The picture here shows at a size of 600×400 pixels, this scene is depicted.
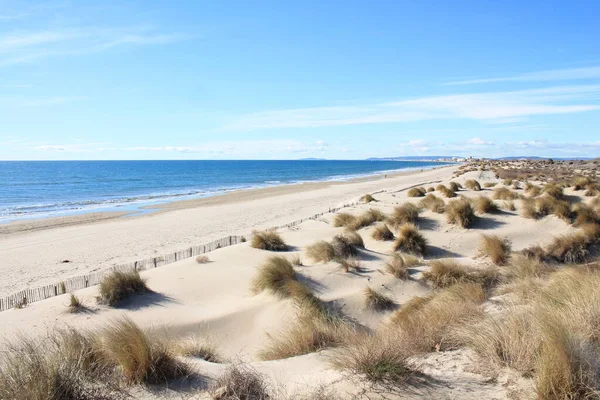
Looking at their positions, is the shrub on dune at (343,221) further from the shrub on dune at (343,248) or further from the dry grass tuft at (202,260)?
the dry grass tuft at (202,260)

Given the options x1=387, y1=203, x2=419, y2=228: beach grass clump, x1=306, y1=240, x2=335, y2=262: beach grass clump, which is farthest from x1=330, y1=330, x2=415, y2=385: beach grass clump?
x1=387, y1=203, x2=419, y2=228: beach grass clump

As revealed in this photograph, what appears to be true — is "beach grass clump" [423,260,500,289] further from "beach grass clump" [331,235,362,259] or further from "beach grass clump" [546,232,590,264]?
"beach grass clump" [546,232,590,264]

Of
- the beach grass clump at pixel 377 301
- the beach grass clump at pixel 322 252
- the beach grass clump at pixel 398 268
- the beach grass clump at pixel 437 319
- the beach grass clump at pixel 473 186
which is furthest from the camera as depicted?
the beach grass clump at pixel 473 186

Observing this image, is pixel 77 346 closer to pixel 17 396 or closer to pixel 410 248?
pixel 17 396

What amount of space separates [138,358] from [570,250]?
12.8 metres

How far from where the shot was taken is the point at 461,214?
17.8 m

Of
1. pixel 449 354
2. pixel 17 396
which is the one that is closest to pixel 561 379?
pixel 449 354

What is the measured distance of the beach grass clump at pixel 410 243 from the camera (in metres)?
14.8

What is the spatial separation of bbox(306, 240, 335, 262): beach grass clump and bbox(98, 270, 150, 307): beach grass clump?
454cm

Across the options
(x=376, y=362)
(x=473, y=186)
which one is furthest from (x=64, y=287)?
(x=473, y=186)

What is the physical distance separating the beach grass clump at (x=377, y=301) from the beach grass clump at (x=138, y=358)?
5118 mm

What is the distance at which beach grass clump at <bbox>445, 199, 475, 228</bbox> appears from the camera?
17578 millimetres

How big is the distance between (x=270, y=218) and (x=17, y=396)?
76.6 feet

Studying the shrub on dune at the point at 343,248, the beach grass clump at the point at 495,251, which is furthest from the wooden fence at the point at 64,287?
the beach grass clump at the point at 495,251
